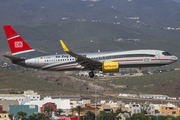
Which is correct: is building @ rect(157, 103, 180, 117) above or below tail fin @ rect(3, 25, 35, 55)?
below

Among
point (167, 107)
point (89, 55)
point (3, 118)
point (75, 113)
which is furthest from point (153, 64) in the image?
point (167, 107)

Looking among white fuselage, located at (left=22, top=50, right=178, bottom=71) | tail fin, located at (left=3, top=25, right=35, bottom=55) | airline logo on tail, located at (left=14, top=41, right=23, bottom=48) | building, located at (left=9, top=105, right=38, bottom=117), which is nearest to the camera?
white fuselage, located at (left=22, top=50, right=178, bottom=71)

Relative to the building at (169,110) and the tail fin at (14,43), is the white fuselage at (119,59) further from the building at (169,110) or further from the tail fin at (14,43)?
the building at (169,110)

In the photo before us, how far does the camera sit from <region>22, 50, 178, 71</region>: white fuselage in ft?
237

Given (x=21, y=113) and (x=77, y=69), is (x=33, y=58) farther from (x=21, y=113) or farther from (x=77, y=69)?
(x=21, y=113)

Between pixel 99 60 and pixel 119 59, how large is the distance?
368 cm

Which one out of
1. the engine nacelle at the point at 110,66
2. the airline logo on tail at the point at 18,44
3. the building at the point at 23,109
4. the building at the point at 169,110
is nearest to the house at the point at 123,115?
the building at the point at 169,110

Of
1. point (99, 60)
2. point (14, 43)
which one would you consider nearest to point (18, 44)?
point (14, 43)

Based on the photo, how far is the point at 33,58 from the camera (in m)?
76.2

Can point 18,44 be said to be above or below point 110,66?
above

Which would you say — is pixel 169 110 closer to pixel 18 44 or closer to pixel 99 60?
pixel 99 60

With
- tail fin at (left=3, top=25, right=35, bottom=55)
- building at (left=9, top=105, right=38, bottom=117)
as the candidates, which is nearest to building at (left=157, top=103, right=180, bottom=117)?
building at (left=9, top=105, right=38, bottom=117)

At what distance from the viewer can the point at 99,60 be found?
7269cm

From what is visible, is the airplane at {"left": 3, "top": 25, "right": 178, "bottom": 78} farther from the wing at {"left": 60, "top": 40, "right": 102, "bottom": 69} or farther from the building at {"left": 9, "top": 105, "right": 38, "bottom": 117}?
the building at {"left": 9, "top": 105, "right": 38, "bottom": 117}
